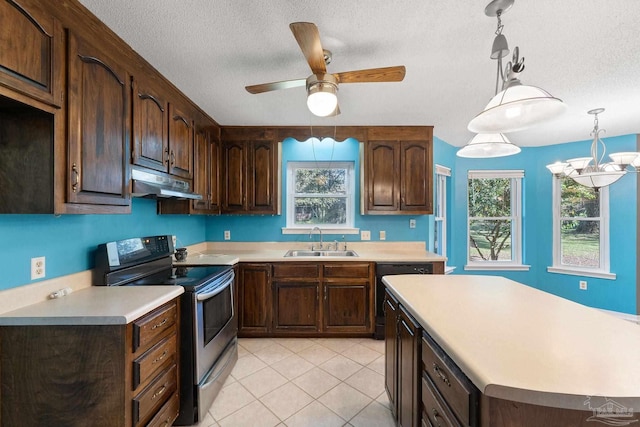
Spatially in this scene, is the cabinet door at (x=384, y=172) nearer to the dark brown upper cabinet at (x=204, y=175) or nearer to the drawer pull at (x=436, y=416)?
the dark brown upper cabinet at (x=204, y=175)

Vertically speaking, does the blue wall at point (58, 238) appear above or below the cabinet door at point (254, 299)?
above

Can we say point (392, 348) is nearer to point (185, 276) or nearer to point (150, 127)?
point (185, 276)

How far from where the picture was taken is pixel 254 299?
294 centimetres

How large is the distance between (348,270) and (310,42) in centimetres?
219

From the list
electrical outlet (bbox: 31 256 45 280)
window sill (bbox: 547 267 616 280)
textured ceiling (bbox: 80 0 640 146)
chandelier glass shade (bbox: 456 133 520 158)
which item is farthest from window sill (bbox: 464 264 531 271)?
electrical outlet (bbox: 31 256 45 280)

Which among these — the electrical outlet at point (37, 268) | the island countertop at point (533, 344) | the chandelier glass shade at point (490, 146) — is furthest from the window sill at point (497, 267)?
the electrical outlet at point (37, 268)

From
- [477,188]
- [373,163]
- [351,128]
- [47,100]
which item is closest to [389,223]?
[373,163]

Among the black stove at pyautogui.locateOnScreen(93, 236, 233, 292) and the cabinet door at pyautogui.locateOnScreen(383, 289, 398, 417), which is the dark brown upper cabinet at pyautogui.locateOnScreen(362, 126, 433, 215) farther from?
the black stove at pyautogui.locateOnScreen(93, 236, 233, 292)

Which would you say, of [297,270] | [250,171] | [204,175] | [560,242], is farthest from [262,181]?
[560,242]

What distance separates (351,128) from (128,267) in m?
2.61

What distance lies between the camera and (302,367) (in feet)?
7.93

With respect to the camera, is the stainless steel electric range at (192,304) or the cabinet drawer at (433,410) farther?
the stainless steel electric range at (192,304)

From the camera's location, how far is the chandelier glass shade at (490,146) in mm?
1514

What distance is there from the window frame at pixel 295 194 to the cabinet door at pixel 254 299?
2.46 ft
